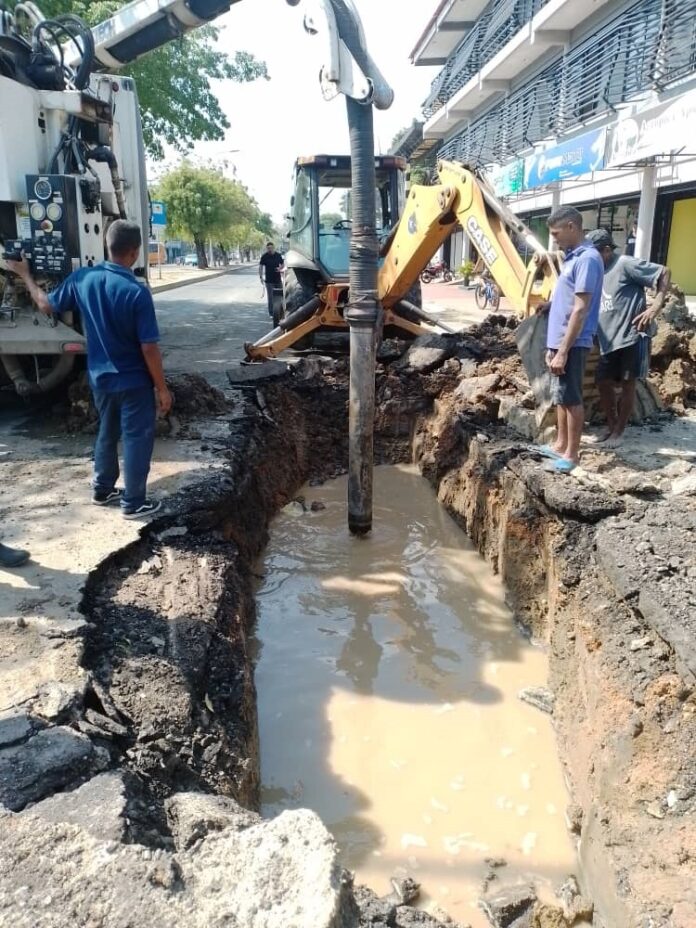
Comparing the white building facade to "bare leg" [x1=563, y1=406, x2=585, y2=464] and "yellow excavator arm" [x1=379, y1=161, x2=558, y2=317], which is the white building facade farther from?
"bare leg" [x1=563, y1=406, x2=585, y2=464]

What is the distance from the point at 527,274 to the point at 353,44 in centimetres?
212

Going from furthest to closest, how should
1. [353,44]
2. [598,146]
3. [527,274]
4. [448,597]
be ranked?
[598,146] < [527,274] < [448,597] < [353,44]

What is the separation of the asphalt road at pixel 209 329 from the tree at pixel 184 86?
11.6ft

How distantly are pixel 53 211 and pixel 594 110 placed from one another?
15251 millimetres

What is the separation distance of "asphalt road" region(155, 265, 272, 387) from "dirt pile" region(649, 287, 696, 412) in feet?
15.1

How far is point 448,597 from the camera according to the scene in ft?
17.0

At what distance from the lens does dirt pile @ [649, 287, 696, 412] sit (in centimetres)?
661

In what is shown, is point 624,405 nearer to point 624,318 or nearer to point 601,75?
point 624,318

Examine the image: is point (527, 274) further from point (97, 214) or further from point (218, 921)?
point (218, 921)

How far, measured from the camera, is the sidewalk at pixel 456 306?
48.8 ft

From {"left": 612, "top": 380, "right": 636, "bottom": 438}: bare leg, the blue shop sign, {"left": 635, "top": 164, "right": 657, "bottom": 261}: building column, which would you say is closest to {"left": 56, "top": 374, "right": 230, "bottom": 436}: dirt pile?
{"left": 612, "top": 380, "right": 636, "bottom": 438}: bare leg

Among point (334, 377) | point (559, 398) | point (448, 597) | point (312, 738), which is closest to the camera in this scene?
point (312, 738)

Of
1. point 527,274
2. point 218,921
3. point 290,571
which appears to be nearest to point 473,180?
point 527,274

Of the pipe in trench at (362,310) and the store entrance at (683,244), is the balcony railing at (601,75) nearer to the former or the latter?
the store entrance at (683,244)
